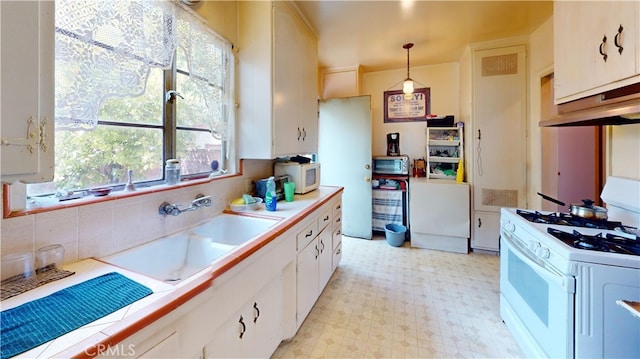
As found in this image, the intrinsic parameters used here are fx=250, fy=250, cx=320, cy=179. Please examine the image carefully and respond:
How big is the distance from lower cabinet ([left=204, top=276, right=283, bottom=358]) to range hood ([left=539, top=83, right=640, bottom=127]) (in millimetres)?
1891

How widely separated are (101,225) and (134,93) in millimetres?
620

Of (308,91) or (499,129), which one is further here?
(499,129)

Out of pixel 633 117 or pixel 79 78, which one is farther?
pixel 633 117

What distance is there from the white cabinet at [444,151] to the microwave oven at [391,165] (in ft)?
1.08

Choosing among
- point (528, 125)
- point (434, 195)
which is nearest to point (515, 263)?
point (434, 195)

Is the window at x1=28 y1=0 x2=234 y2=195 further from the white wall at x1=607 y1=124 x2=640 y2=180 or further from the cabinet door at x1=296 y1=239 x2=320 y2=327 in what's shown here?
the white wall at x1=607 y1=124 x2=640 y2=180

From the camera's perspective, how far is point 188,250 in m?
1.42

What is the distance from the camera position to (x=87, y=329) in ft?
2.09

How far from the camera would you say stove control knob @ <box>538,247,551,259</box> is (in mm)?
1288

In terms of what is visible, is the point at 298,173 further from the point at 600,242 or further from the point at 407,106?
the point at 407,106

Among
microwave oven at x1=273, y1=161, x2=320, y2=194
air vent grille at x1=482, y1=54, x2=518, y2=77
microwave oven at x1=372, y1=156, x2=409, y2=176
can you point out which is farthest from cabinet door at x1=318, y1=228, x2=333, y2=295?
air vent grille at x1=482, y1=54, x2=518, y2=77

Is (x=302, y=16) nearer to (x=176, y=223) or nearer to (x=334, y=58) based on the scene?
(x=334, y=58)

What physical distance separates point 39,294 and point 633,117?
9.55ft

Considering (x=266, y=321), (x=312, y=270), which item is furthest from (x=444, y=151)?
(x=266, y=321)
